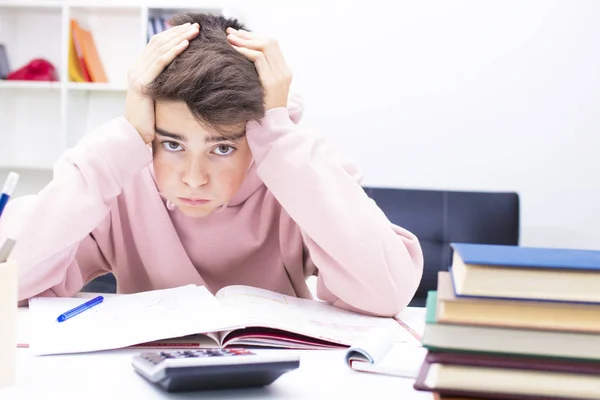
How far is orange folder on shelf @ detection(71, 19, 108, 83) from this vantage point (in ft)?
10.1

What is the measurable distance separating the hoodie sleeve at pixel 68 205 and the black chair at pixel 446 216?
137 centimetres

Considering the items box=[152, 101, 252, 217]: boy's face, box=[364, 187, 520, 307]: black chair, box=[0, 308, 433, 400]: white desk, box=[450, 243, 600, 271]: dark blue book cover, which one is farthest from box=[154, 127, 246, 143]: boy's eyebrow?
box=[364, 187, 520, 307]: black chair

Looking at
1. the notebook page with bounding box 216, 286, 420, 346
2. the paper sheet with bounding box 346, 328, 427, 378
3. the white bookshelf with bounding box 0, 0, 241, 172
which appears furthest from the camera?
the white bookshelf with bounding box 0, 0, 241, 172

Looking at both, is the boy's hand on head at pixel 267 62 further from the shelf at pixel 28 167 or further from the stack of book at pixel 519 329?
the shelf at pixel 28 167

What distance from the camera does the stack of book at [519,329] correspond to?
59 cm

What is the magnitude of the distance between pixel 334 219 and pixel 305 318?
17 cm

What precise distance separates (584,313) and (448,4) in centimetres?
262

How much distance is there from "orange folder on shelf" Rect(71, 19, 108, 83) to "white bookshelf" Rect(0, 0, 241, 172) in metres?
0.06

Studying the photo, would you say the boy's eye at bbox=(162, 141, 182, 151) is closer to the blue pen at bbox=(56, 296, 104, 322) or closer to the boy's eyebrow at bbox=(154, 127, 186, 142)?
the boy's eyebrow at bbox=(154, 127, 186, 142)

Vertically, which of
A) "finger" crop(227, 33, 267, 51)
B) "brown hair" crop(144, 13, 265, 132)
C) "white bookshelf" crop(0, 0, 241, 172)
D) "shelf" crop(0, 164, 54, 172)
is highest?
"finger" crop(227, 33, 267, 51)

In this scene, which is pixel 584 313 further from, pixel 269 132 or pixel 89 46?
pixel 89 46

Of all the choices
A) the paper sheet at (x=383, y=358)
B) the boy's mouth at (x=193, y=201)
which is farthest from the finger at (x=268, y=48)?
the paper sheet at (x=383, y=358)

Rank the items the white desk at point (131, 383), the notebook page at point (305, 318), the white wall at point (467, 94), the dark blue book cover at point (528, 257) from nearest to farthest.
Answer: the dark blue book cover at point (528, 257)
the white desk at point (131, 383)
the notebook page at point (305, 318)
the white wall at point (467, 94)

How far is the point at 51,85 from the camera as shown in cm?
308
